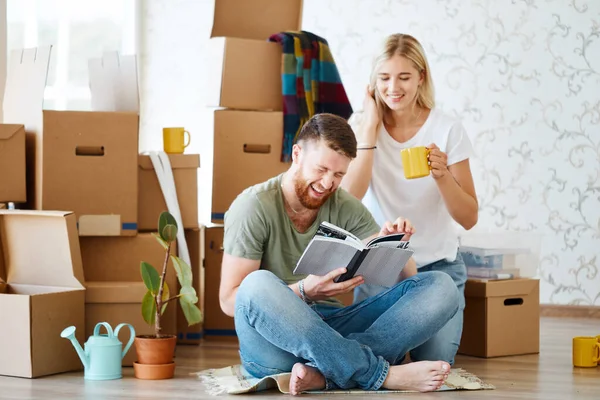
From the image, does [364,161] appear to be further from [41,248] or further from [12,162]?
[12,162]

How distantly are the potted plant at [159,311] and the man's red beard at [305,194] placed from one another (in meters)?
0.42

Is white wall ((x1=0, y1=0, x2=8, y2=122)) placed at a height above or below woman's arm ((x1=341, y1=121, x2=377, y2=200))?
above

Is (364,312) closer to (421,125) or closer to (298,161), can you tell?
(298,161)

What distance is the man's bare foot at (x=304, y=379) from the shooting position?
2242 millimetres

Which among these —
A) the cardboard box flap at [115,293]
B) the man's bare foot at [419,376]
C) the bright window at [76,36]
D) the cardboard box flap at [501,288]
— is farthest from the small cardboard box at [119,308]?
the bright window at [76,36]

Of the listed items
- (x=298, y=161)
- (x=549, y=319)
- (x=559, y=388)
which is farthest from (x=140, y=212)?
(x=549, y=319)

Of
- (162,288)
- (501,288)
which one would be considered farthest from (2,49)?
(501,288)

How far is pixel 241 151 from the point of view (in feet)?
11.1

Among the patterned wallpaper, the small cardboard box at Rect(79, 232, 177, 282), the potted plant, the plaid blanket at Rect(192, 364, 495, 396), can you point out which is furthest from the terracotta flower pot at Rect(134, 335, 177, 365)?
the patterned wallpaper

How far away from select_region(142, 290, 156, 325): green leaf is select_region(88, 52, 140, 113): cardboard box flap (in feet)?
2.60

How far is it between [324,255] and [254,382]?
1.52 feet

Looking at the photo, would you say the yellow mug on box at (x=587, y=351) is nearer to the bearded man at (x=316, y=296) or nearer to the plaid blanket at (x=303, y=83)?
the bearded man at (x=316, y=296)

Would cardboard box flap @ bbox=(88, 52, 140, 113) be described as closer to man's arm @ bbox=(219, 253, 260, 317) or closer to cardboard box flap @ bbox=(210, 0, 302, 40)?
cardboard box flap @ bbox=(210, 0, 302, 40)

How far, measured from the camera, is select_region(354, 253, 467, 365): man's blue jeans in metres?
2.72
